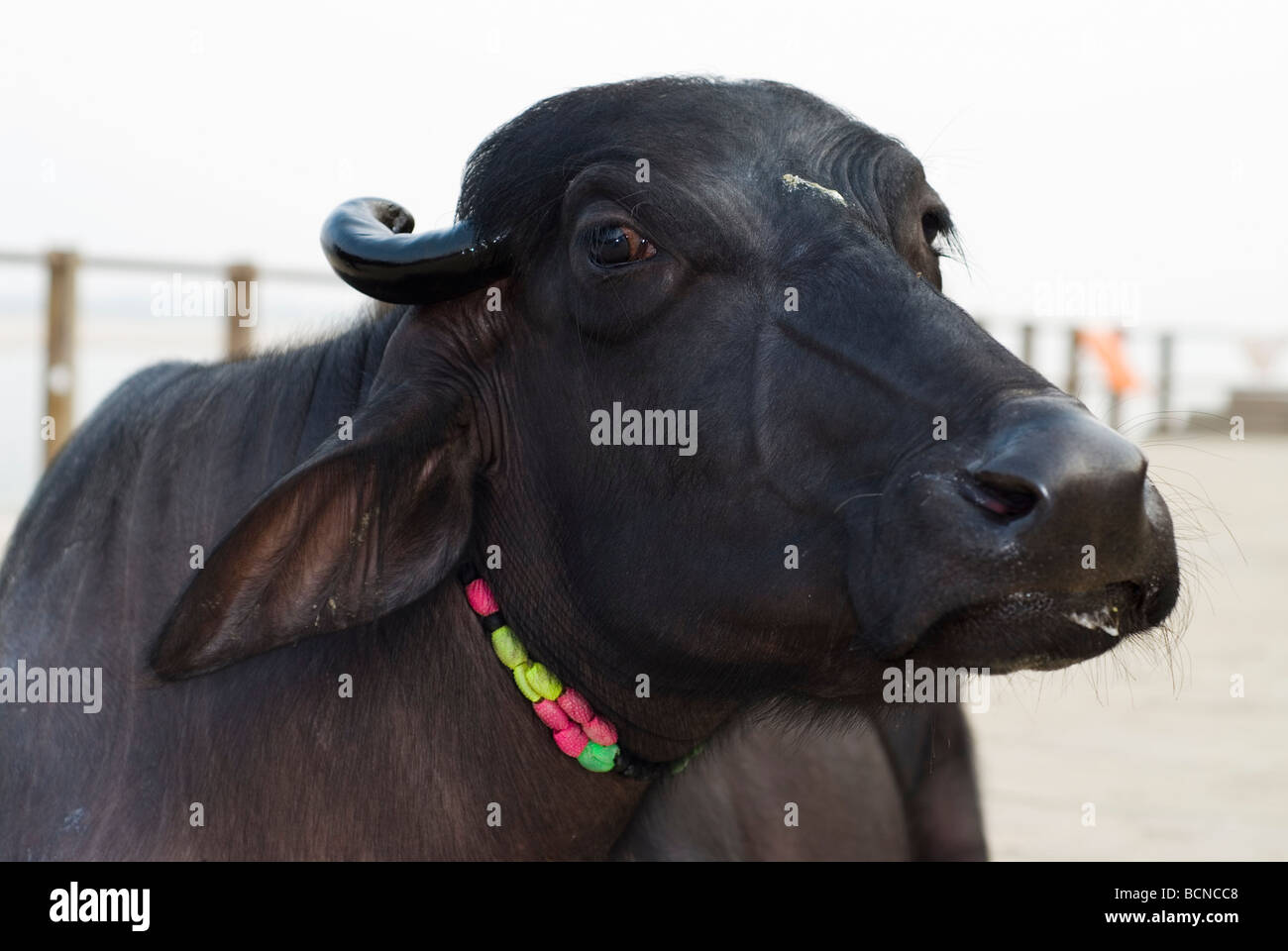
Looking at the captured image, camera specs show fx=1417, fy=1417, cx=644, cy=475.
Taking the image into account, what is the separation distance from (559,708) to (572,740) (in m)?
0.08

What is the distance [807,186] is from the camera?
3.05 metres

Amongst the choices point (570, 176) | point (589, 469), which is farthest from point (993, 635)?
point (570, 176)

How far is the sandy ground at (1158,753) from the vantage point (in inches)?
241

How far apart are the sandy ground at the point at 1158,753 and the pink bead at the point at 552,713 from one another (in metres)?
1.32

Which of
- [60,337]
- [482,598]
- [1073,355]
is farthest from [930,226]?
[1073,355]

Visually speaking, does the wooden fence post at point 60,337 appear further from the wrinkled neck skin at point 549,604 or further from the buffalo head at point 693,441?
the wrinkled neck skin at point 549,604

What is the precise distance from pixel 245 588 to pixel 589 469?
784 millimetres

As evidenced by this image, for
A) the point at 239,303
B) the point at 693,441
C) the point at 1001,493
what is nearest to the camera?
the point at 1001,493

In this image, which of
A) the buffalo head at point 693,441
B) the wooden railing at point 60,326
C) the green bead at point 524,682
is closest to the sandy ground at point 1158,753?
the buffalo head at point 693,441

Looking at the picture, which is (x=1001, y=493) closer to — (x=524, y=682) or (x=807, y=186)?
(x=807, y=186)

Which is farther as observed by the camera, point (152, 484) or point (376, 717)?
point (152, 484)

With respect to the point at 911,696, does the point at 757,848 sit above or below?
below

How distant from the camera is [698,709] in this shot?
3225 mm
